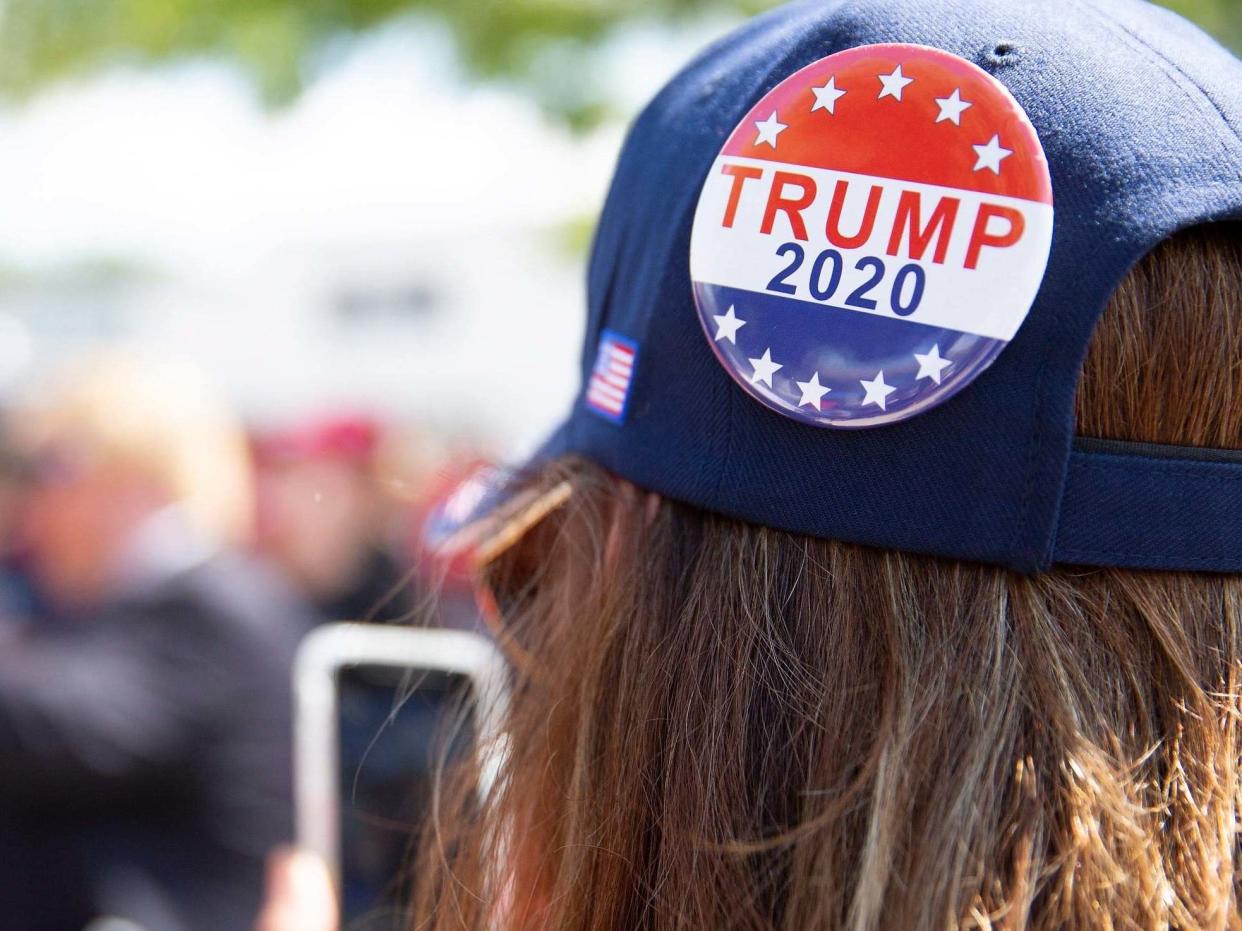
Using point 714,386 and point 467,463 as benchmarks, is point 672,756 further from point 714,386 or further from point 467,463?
point 467,463

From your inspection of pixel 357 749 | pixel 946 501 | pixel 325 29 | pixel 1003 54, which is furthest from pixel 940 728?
pixel 325 29

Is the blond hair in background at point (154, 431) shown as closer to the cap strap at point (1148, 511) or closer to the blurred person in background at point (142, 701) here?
the blurred person in background at point (142, 701)

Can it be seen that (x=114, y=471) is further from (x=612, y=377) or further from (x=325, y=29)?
(x=612, y=377)

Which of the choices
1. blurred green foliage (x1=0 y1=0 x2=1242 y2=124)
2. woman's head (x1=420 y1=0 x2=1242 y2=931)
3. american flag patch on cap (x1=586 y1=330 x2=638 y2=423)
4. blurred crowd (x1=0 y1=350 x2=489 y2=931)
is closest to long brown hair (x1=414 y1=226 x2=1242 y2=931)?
woman's head (x1=420 y1=0 x2=1242 y2=931)

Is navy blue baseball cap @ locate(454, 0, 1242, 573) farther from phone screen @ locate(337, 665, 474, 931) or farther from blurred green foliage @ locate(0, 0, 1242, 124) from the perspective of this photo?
blurred green foliage @ locate(0, 0, 1242, 124)

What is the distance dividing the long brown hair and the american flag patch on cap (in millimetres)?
110

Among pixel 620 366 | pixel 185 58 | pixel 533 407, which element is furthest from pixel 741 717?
pixel 533 407

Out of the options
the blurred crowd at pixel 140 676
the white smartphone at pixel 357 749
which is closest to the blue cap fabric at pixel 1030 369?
the blurred crowd at pixel 140 676

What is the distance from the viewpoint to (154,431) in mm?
3252

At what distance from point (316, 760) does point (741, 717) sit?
2626 millimetres

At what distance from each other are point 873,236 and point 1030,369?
14 centimetres

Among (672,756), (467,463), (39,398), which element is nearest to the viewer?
(672,756)

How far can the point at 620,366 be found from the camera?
942mm

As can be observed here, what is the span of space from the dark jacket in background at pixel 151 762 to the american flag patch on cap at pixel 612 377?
7.25ft
